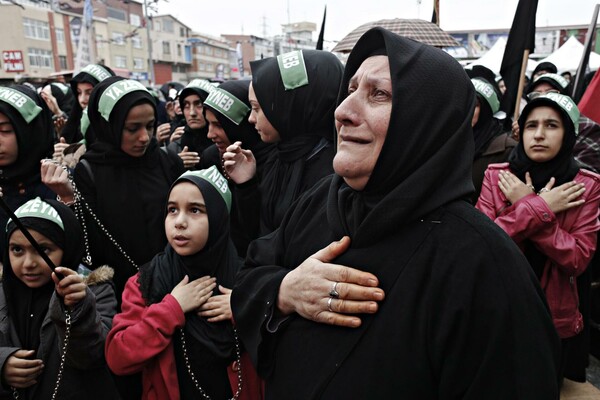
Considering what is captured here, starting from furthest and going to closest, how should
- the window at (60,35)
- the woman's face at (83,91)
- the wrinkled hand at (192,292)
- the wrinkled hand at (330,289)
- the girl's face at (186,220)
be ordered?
the window at (60,35) → the woman's face at (83,91) → the girl's face at (186,220) → the wrinkled hand at (192,292) → the wrinkled hand at (330,289)

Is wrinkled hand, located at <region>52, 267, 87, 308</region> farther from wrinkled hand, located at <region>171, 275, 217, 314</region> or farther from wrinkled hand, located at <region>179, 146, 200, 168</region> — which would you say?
wrinkled hand, located at <region>179, 146, 200, 168</region>

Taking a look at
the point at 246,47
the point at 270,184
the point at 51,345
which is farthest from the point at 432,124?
the point at 246,47

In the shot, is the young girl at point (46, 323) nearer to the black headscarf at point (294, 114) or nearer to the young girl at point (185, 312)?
the young girl at point (185, 312)

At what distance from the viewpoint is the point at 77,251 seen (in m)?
2.44

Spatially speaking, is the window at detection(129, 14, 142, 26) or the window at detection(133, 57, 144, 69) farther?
the window at detection(129, 14, 142, 26)

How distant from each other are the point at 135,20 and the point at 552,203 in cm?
6437

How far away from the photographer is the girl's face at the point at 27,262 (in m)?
2.21

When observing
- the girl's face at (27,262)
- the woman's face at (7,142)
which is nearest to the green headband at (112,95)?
the woman's face at (7,142)

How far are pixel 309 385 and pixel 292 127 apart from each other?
1.78 meters

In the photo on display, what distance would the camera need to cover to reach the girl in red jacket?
8.83 ft

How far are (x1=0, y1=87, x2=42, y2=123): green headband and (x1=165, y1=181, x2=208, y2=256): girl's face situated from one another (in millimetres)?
1402

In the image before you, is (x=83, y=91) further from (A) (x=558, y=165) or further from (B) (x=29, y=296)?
(A) (x=558, y=165)

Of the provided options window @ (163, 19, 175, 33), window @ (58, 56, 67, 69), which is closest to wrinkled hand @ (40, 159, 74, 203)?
window @ (58, 56, 67, 69)

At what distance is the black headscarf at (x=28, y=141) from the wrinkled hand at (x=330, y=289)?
2.47 metres
